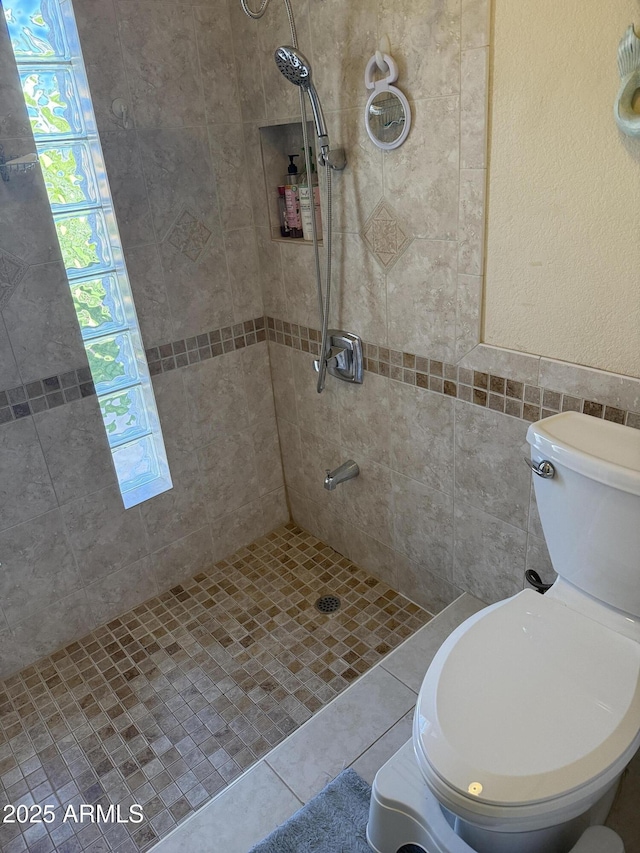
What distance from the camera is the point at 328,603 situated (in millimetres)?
2236

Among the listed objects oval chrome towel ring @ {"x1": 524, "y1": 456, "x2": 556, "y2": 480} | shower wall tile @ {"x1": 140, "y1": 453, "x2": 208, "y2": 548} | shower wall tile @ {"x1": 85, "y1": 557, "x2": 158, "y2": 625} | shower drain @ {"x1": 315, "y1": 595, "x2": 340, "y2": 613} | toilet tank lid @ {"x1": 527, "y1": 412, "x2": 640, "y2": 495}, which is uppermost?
toilet tank lid @ {"x1": 527, "y1": 412, "x2": 640, "y2": 495}

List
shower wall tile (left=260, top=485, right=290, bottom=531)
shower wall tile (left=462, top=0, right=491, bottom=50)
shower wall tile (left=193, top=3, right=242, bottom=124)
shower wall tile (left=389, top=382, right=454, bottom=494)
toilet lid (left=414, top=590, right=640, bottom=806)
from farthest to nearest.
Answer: shower wall tile (left=260, top=485, right=290, bottom=531) < shower wall tile (left=193, top=3, right=242, bottom=124) < shower wall tile (left=389, top=382, right=454, bottom=494) < shower wall tile (left=462, top=0, right=491, bottom=50) < toilet lid (left=414, top=590, right=640, bottom=806)

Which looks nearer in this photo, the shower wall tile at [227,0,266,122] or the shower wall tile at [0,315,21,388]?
the shower wall tile at [0,315,21,388]

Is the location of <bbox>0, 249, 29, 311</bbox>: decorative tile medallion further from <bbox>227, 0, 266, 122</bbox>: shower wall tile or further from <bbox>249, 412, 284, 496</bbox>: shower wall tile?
<bbox>249, 412, 284, 496</bbox>: shower wall tile

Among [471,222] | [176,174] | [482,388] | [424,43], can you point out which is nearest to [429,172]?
[471,222]

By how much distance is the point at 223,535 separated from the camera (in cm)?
252

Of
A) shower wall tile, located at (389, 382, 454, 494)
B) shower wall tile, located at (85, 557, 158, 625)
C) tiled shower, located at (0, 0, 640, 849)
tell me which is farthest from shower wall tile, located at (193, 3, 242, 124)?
shower wall tile, located at (85, 557, 158, 625)

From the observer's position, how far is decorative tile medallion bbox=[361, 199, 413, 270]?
5.69 ft

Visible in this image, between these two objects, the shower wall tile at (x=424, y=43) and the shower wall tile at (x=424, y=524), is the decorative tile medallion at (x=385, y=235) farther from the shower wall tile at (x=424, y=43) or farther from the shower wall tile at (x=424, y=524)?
the shower wall tile at (x=424, y=524)

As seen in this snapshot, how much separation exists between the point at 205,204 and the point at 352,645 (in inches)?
61.7

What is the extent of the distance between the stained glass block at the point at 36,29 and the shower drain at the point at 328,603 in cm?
191

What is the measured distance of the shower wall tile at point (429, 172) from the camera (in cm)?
152

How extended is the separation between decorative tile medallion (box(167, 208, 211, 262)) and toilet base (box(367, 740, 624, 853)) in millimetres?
1647

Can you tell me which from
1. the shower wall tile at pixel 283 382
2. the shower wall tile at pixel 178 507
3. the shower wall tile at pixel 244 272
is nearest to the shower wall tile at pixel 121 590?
the shower wall tile at pixel 178 507
